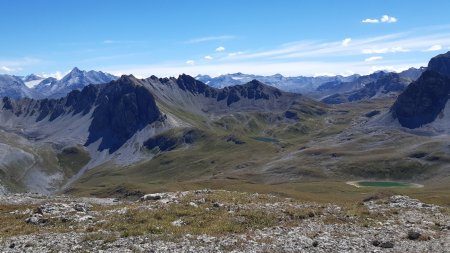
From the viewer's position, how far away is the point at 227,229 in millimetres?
34500

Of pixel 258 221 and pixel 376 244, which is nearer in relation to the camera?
pixel 376 244

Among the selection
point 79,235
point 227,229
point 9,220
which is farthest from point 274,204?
point 9,220

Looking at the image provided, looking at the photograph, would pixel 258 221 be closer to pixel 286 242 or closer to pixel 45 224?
pixel 286 242

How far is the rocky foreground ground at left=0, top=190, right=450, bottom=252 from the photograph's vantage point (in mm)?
30703

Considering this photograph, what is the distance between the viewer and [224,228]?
3456cm

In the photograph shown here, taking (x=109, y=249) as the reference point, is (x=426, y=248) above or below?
below

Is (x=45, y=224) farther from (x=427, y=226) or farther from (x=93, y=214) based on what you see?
(x=427, y=226)

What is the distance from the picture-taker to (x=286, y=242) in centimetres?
3153

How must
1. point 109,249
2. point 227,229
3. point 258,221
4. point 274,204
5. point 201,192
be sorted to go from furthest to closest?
point 201,192
point 274,204
point 258,221
point 227,229
point 109,249

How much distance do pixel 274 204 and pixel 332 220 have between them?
8.49 meters

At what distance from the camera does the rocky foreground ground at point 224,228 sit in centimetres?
3070

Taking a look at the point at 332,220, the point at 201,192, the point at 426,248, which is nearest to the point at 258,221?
the point at 332,220

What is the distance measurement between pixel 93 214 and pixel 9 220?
7.23 m

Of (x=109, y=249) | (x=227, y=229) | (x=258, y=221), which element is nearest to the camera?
(x=109, y=249)
